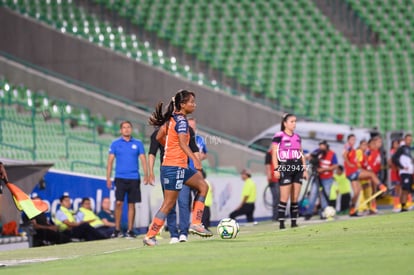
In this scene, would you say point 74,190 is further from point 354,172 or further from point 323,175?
point 354,172

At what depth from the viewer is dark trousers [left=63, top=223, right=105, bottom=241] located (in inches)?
912

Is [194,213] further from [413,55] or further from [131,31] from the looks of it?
[413,55]

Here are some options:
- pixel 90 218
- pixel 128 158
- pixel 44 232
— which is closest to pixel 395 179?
pixel 90 218

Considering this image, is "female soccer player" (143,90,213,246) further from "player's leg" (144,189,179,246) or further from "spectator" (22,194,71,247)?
"spectator" (22,194,71,247)

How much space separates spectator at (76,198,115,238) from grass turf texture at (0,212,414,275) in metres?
5.87

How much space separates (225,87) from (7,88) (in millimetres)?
9136

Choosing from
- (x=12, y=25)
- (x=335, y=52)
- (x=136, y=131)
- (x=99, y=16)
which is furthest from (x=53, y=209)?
(x=335, y=52)

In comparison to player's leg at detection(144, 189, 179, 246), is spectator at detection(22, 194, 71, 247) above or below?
below

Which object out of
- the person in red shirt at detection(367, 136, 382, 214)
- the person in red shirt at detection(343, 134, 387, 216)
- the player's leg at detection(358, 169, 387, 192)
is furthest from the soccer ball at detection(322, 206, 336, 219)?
the person in red shirt at detection(367, 136, 382, 214)

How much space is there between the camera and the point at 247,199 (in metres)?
28.9

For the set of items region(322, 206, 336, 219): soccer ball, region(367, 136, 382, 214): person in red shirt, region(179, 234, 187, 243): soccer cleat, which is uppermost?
region(367, 136, 382, 214): person in red shirt

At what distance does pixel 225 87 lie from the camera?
38.6 m

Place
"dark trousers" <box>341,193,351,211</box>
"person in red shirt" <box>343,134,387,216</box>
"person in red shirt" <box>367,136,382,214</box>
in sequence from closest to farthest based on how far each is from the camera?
"person in red shirt" <box>343,134,387,216</box>
"person in red shirt" <box>367,136,382,214</box>
"dark trousers" <box>341,193,351,211</box>

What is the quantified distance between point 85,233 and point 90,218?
0.80 metres
